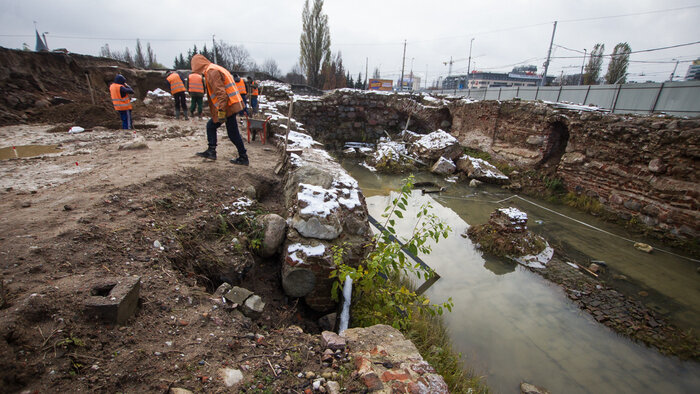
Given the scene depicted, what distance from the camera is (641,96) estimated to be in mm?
9867

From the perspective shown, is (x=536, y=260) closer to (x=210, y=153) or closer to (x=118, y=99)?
(x=210, y=153)

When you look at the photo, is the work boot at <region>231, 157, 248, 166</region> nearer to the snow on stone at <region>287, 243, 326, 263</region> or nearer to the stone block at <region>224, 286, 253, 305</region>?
the snow on stone at <region>287, 243, 326, 263</region>

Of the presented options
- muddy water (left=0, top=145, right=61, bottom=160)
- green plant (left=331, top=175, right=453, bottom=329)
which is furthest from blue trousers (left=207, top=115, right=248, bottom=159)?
muddy water (left=0, top=145, right=61, bottom=160)

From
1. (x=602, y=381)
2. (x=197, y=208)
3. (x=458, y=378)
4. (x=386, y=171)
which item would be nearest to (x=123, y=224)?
Result: (x=197, y=208)

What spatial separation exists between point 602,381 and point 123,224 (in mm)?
4558

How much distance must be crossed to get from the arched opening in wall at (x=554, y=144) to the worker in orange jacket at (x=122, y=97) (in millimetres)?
10523

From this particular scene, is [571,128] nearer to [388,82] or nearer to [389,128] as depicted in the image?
[389,128]

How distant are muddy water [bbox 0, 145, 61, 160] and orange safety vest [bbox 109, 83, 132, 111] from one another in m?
1.57

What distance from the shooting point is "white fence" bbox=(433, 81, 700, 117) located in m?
8.50

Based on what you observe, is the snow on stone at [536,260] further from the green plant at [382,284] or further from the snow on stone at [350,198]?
the snow on stone at [350,198]

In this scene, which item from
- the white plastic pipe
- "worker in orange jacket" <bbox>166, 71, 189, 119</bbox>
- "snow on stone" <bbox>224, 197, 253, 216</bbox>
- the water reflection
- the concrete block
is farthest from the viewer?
"worker in orange jacket" <bbox>166, 71, 189, 119</bbox>

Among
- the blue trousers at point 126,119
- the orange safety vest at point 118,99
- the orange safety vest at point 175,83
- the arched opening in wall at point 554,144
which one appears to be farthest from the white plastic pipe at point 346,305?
the arched opening in wall at point 554,144

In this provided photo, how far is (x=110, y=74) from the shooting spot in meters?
11.3

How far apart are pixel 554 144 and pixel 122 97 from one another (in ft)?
36.7
